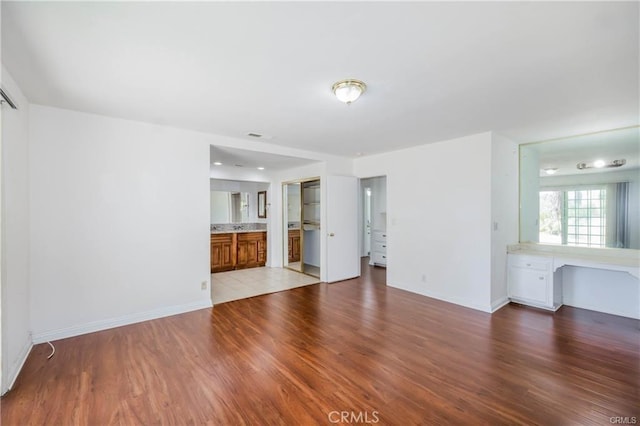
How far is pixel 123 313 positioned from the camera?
3.21m

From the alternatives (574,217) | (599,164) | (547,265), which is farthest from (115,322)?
(599,164)

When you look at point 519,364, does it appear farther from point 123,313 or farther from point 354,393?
point 123,313

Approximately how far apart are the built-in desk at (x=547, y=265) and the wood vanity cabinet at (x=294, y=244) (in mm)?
4453

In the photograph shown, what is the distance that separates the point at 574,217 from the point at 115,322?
618 cm

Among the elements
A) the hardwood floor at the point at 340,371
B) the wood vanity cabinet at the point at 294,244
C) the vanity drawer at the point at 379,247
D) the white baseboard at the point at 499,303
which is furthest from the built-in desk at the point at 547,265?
the wood vanity cabinet at the point at 294,244

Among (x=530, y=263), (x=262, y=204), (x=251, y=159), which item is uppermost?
(x=251, y=159)

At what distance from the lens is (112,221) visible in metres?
3.15

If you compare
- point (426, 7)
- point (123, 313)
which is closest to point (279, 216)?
point (123, 313)

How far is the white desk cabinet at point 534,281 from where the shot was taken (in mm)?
3662

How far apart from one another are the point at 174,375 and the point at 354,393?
1.48m

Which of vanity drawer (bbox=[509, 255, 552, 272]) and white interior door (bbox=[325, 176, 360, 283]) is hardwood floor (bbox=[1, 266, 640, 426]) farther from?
white interior door (bbox=[325, 176, 360, 283])

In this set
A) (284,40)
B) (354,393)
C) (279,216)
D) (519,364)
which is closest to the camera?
(284,40)

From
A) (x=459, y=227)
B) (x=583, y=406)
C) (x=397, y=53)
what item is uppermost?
(x=397, y=53)

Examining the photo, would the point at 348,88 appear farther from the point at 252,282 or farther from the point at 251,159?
the point at 252,282
